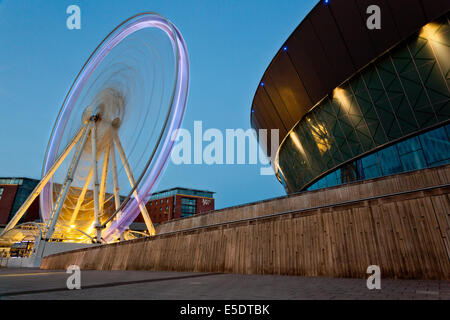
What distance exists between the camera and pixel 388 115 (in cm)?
1758

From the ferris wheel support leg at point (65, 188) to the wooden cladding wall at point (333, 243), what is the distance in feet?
43.3

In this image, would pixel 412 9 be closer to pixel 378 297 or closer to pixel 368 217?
pixel 368 217

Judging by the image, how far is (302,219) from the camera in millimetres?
8430

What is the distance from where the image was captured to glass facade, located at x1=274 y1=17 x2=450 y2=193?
15.1 metres

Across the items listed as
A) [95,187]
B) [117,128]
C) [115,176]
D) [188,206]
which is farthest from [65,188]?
[188,206]

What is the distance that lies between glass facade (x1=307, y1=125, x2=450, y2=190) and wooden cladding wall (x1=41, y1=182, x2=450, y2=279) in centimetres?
1116

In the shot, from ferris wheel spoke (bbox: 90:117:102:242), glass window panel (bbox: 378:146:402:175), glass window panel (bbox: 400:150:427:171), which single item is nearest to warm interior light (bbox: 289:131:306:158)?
glass window panel (bbox: 378:146:402:175)

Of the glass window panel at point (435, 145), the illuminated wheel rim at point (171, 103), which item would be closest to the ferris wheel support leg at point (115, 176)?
the illuminated wheel rim at point (171, 103)

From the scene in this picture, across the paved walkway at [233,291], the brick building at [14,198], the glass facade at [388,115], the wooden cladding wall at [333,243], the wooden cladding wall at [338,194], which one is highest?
the brick building at [14,198]

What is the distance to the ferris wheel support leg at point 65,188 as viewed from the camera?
20203mm

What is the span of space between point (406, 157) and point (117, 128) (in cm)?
2128

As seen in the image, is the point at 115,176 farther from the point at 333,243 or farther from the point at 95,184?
the point at 333,243

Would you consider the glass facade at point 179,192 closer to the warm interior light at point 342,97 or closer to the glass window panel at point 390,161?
the warm interior light at point 342,97

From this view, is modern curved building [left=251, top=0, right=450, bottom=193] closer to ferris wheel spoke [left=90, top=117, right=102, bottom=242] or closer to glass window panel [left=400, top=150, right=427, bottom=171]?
glass window panel [left=400, top=150, right=427, bottom=171]
